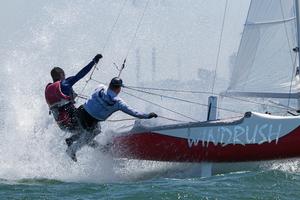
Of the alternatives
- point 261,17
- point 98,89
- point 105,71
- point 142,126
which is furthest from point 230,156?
point 105,71

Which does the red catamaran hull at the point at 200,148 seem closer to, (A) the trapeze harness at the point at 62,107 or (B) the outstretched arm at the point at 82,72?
(A) the trapeze harness at the point at 62,107

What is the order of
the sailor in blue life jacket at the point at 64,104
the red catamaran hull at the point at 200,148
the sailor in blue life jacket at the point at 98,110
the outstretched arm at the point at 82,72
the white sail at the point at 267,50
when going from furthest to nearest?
the white sail at the point at 267,50
the sailor in blue life jacket at the point at 64,104
the outstretched arm at the point at 82,72
the red catamaran hull at the point at 200,148
the sailor in blue life jacket at the point at 98,110

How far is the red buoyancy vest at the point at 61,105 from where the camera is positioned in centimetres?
837

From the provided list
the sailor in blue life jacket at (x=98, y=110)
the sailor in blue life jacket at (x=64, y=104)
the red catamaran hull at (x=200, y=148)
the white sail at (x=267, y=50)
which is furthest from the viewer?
the white sail at (x=267, y=50)

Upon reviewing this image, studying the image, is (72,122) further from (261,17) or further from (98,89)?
(261,17)

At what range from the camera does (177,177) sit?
8328mm

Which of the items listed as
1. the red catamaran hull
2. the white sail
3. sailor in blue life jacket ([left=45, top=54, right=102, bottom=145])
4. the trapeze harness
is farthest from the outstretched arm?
the white sail

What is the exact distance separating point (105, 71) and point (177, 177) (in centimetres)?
665

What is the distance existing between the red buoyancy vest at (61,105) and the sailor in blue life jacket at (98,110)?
147 mm

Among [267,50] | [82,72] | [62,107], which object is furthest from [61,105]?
[267,50]

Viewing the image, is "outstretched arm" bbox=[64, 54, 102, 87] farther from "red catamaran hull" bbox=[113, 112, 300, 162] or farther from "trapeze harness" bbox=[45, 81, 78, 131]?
"red catamaran hull" bbox=[113, 112, 300, 162]

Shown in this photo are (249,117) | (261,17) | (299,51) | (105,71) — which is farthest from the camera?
(105,71)

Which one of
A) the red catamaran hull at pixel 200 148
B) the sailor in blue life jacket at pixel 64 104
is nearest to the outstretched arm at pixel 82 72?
the sailor in blue life jacket at pixel 64 104

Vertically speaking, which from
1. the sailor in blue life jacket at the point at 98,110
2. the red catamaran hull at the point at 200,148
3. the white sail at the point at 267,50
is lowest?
the red catamaran hull at the point at 200,148
